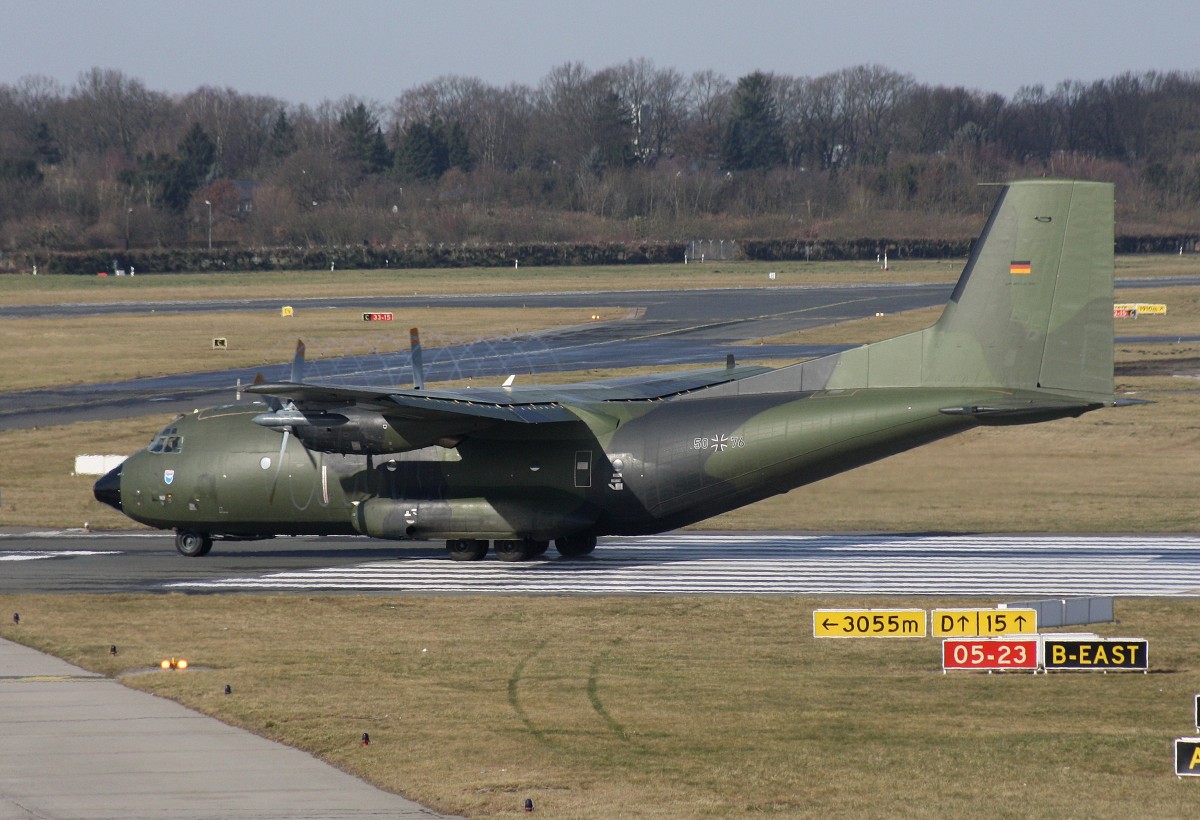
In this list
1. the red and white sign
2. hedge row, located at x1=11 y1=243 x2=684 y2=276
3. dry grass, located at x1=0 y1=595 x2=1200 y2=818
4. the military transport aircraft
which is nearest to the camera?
dry grass, located at x1=0 y1=595 x2=1200 y2=818

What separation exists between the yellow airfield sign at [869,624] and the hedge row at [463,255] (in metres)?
110

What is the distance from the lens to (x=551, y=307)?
85.9 meters

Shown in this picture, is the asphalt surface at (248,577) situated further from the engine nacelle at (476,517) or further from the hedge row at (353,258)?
the hedge row at (353,258)

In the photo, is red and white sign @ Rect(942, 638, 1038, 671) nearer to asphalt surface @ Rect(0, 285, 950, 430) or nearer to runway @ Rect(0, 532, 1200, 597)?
runway @ Rect(0, 532, 1200, 597)

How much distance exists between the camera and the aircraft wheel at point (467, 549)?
27.8 metres

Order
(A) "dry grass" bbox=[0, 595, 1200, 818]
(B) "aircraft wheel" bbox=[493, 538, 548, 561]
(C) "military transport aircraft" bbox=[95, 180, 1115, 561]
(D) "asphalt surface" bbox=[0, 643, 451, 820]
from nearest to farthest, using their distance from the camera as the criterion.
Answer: (D) "asphalt surface" bbox=[0, 643, 451, 820], (A) "dry grass" bbox=[0, 595, 1200, 818], (C) "military transport aircraft" bbox=[95, 180, 1115, 561], (B) "aircraft wheel" bbox=[493, 538, 548, 561]

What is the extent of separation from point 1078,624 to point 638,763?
897 cm

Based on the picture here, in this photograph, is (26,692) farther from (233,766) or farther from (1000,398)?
(1000,398)

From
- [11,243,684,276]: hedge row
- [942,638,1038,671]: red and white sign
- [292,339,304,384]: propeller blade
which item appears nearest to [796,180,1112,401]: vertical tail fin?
[942,638,1038,671]: red and white sign

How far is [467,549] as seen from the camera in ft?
91.4

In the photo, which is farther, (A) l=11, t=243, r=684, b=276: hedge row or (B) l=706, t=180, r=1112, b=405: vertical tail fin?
(A) l=11, t=243, r=684, b=276: hedge row

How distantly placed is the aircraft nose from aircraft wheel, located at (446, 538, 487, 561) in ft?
24.6

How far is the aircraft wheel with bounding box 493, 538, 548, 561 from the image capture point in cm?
2762

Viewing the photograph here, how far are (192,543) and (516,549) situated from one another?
7.37m
